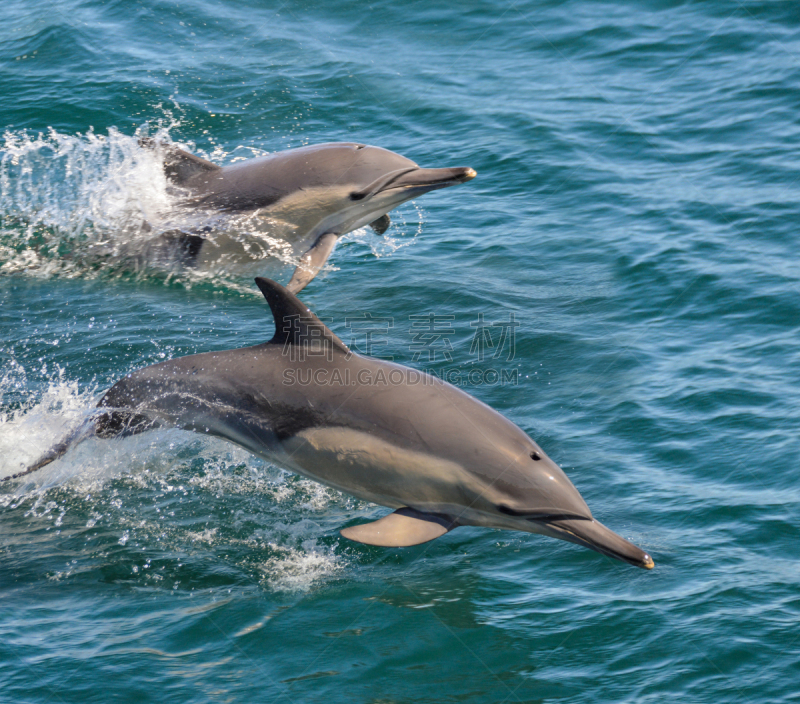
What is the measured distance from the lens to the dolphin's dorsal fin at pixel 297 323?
649 cm

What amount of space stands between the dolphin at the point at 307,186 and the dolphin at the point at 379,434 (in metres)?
3.45

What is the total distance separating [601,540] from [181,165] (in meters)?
6.71

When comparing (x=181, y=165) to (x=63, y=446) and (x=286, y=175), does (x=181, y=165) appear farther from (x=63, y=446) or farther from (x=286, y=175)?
(x=63, y=446)

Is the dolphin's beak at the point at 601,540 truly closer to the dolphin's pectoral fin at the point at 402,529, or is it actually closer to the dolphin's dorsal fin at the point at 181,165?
the dolphin's pectoral fin at the point at 402,529

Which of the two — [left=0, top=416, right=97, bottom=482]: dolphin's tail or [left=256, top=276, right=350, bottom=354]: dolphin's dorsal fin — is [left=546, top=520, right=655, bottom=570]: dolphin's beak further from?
[left=0, top=416, right=97, bottom=482]: dolphin's tail

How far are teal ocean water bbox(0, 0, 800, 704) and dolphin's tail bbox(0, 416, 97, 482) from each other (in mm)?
132

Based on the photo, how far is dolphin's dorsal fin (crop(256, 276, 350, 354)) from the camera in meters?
6.49

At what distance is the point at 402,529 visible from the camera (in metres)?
6.31

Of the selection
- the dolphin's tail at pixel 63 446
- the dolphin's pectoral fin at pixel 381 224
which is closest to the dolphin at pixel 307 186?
the dolphin's pectoral fin at pixel 381 224

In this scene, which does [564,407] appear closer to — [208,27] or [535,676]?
[535,676]

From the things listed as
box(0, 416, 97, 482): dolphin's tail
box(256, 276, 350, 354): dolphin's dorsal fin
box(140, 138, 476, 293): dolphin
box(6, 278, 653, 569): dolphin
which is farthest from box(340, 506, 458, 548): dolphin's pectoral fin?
box(140, 138, 476, 293): dolphin

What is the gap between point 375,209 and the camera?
35.3 ft

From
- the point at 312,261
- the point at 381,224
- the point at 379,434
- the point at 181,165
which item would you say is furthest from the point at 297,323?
the point at 381,224

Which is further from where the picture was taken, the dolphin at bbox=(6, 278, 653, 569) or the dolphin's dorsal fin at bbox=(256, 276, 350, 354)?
the dolphin's dorsal fin at bbox=(256, 276, 350, 354)
